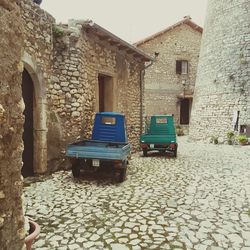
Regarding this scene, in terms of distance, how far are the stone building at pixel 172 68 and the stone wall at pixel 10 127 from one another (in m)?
21.9

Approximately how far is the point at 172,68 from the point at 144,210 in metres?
21.1

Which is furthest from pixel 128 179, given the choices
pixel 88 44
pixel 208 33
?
pixel 208 33

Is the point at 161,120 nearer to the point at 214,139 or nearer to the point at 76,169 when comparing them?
the point at 76,169

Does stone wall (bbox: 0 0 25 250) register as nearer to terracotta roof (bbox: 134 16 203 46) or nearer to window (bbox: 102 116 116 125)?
window (bbox: 102 116 116 125)

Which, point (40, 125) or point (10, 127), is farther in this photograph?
point (40, 125)

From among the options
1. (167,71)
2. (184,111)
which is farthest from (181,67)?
(184,111)

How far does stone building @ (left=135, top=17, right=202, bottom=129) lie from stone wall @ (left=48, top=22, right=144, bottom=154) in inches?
530

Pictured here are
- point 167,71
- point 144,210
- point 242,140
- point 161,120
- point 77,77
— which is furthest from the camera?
point 167,71

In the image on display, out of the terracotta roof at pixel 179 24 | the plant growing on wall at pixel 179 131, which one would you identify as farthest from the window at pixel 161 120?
the terracotta roof at pixel 179 24

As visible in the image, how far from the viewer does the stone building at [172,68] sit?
2439 centimetres

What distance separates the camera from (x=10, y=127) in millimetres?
2213

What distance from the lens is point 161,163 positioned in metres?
9.88

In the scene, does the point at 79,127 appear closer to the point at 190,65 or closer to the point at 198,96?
the point at 198,96

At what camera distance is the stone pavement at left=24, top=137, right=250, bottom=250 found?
389 cm
